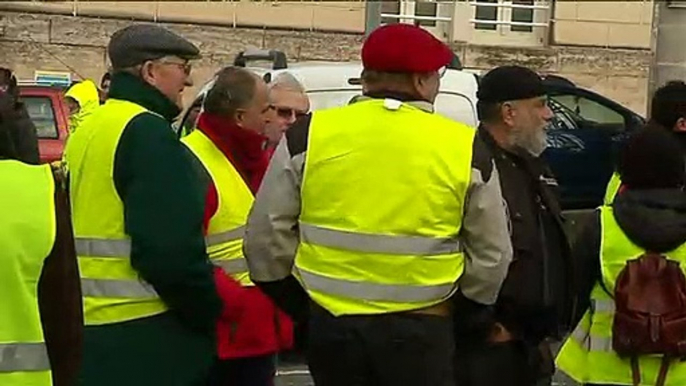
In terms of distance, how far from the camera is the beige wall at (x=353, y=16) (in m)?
22.4

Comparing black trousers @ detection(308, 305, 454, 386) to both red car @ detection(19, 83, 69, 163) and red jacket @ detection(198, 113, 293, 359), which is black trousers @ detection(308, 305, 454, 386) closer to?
red jacket @ detection(198, 113, 293, 359)

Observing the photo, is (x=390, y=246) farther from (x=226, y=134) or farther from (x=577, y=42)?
(x=577, y=42)

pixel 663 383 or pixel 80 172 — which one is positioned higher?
pixel 80 172

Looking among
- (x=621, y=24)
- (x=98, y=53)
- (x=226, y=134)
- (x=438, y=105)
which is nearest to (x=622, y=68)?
(x=621, y=24)

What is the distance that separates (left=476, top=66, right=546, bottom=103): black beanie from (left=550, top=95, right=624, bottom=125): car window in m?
10.4

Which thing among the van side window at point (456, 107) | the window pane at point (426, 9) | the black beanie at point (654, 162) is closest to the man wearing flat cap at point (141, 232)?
the black beanie at point (654, 162)

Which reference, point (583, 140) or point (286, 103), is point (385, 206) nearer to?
point (286, 103)

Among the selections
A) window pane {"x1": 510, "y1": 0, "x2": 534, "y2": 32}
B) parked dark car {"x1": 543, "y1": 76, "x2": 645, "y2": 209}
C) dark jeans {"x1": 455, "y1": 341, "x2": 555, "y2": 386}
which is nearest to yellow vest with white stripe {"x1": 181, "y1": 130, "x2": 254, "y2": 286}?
dark jeans {"x1": 455, "y1": 341, "x2": 555, "y2": 386}

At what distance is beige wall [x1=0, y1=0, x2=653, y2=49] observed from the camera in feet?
73.5

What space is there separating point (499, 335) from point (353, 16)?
18447 mm

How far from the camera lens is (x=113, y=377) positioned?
17.3 feet

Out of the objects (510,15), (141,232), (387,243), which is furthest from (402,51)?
(510,15)

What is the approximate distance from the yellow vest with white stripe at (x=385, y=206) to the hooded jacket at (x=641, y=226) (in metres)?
1.05

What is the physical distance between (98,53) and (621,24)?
8.47m
